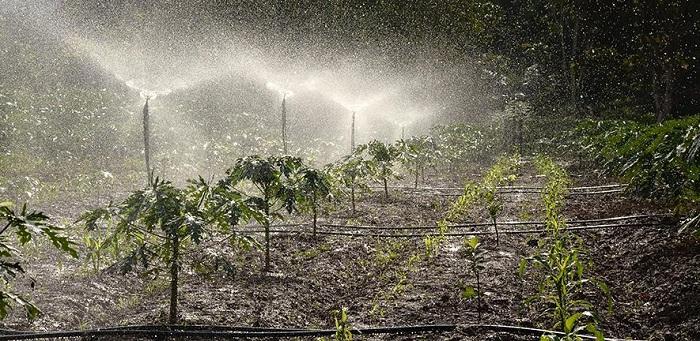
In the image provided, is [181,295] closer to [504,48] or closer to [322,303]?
[322,303]

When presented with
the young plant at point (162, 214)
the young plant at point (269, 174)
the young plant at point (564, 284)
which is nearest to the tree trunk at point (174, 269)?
the young plant at point (162, 214)

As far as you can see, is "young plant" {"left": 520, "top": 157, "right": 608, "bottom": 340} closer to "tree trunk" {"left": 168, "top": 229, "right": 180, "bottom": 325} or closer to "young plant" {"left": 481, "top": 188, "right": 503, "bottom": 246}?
"young plant" {"left": 481, "top": 188, "right": 503, "bottom": 246}

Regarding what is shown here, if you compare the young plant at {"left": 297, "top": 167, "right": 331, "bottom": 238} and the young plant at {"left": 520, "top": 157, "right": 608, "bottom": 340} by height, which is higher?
the young plant at {"left": 297, "top": 167, "right": 331, "bottom": 238}

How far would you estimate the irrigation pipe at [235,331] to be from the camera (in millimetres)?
4539

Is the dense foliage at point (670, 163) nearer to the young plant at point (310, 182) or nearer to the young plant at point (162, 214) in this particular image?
the young plant at point (310, 182)

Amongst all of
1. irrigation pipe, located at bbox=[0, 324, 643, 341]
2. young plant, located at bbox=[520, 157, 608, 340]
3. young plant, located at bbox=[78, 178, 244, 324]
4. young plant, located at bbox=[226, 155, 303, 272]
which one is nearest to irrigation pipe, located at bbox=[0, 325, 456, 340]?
irrigation pipe, located at bbox=[0, 324, 643, 341]

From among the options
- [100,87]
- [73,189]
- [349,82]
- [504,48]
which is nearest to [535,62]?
[504,48]

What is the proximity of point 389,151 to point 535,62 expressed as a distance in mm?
24664

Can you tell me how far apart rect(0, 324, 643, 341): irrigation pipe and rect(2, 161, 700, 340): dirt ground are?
0.22ft

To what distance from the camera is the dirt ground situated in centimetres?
500

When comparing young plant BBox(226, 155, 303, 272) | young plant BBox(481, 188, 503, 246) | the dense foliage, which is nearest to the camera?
the dense foliage

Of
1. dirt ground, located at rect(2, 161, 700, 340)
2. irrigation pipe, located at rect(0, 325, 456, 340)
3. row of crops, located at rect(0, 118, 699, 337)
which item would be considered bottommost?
irrigation pipe, located at rect(0, 325, 456, 340)

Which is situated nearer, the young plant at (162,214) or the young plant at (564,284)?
the young plant at (564,284)

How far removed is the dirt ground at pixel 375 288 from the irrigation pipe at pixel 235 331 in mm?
66
